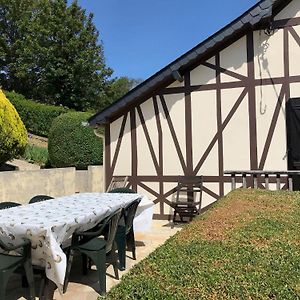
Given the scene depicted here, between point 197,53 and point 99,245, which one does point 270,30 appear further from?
point 99,245

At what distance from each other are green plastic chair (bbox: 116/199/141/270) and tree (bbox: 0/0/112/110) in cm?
2014

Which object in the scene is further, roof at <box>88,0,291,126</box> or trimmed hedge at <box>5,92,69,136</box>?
trimmed hedge at <box>5,92,69,136</box>

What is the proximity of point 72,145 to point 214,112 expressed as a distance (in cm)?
556

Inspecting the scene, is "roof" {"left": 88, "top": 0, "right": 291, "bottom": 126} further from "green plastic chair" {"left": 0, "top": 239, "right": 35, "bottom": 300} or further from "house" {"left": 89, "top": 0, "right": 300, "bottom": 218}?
"green plastic chair" {"left": 0, "top": 239, "right": 35, "bottom": 300}

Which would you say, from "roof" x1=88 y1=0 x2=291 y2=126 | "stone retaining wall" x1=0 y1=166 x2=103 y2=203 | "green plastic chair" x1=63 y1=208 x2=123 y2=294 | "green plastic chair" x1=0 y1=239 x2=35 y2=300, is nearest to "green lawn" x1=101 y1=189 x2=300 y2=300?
"green plastic chair" x1=63 y1=208 x2=123 y2=294

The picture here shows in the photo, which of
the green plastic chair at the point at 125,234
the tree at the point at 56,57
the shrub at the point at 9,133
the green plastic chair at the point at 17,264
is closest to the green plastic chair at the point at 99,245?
the green plastic chair at the point at 125,234

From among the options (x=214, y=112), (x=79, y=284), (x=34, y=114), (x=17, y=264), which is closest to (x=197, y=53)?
(x=214, y=112)

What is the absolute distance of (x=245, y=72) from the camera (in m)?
8.09

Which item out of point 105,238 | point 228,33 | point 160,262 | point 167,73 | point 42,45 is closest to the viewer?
point 160,262

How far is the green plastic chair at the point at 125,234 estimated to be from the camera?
186 inches

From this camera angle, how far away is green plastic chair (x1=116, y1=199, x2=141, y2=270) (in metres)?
4.72

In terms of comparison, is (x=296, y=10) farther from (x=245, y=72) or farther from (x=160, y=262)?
(x=160, y=262)

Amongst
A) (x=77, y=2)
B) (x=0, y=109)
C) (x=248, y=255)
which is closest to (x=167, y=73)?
(x=0, y=109)

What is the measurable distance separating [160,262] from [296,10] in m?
7.11
